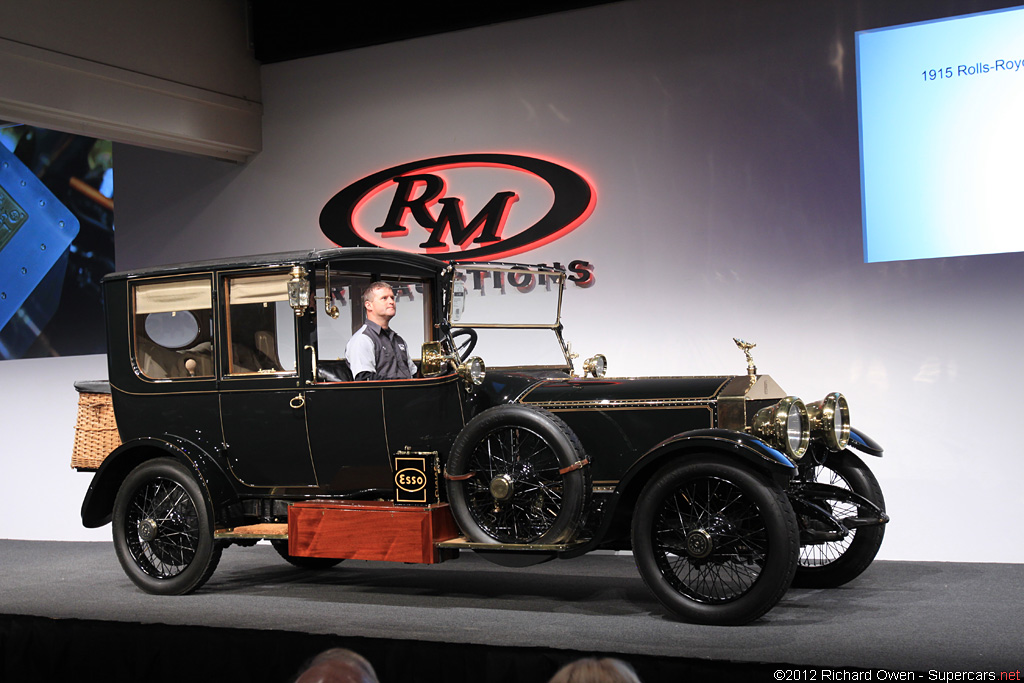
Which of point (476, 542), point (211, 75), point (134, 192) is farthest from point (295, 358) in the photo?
point (134, 192)

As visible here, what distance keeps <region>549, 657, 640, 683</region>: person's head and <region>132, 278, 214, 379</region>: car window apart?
3969 mm

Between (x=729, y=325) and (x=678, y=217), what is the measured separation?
0.73m

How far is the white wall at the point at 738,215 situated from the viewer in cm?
577

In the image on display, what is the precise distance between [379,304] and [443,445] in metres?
0.80

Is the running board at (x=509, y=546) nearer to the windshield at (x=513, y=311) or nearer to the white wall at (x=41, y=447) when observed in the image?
the windshield at (x=513, y=311)

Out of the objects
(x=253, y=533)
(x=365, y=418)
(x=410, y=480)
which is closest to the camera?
(x=410, y=480)

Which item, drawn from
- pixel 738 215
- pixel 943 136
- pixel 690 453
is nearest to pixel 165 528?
pixel 690 453

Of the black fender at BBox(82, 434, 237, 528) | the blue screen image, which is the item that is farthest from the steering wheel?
the blue screen image

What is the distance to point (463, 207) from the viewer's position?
7.16m

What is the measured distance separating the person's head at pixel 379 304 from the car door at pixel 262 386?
366 mm

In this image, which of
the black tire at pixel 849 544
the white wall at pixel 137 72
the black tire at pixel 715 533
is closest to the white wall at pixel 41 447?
the white wall at pixel 137 72

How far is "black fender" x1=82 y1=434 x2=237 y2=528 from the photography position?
513 cm

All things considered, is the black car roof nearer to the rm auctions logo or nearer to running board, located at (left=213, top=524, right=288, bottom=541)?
running board, located at (left=213, top=524, right=288, bottom=541)

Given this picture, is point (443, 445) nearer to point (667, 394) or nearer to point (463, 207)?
point (667, 394)
